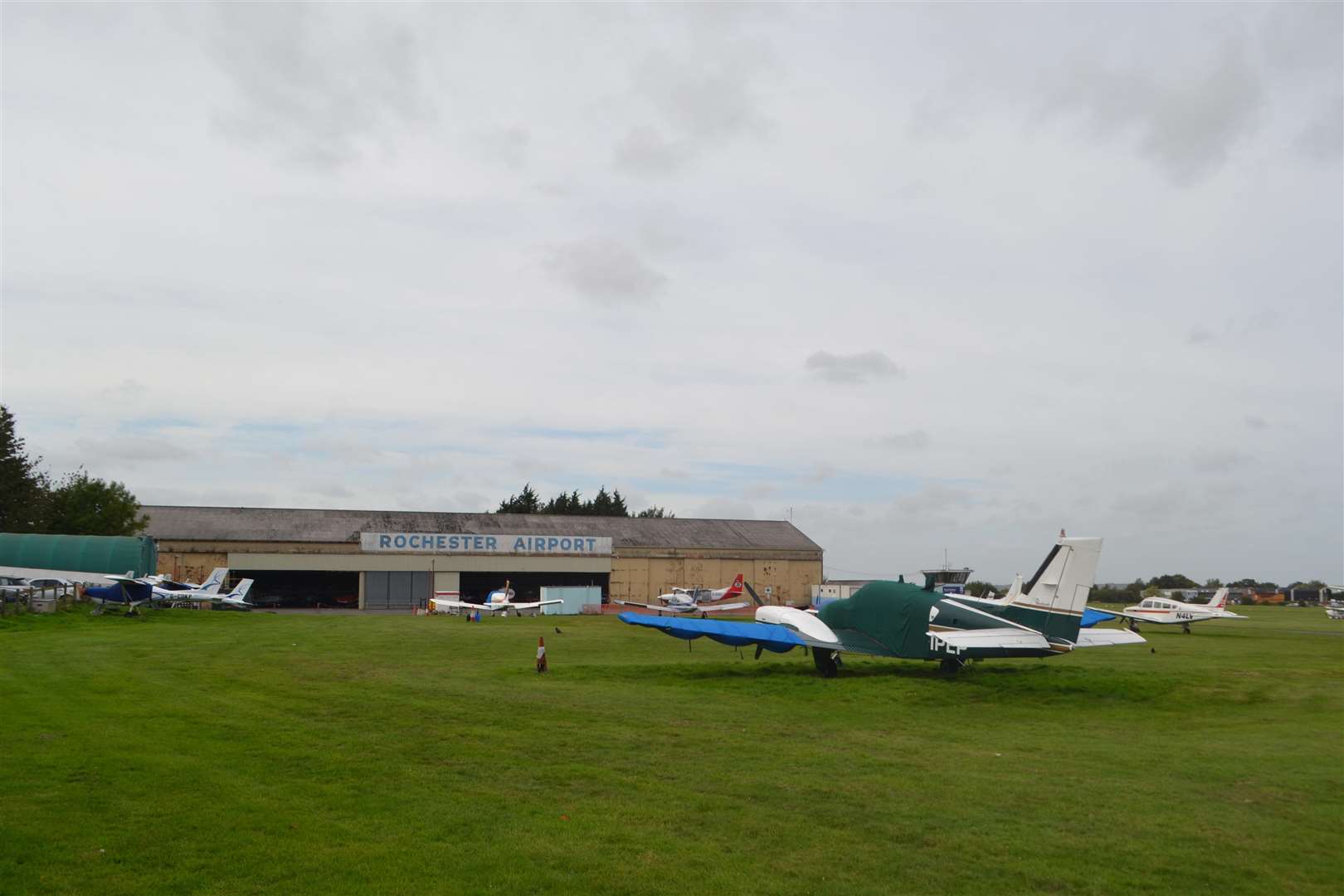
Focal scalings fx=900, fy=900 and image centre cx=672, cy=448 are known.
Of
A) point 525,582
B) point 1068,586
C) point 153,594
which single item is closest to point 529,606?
point 525,582

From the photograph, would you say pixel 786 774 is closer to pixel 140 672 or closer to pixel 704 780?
pixel 704 780

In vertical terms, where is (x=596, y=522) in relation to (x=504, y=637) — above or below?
above

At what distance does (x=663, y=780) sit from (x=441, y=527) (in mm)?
66996

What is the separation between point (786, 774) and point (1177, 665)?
18.3 metres

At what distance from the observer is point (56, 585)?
1654 inches

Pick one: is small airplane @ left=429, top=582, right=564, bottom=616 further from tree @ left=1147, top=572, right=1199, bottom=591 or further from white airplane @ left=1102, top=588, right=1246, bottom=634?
tree @ left=1147, top=572, right=1199, bottom=591

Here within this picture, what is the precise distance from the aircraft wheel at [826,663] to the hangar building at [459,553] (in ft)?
154

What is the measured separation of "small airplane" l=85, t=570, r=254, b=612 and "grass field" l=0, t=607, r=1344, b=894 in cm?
2485

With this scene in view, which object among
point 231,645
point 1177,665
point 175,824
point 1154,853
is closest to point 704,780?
point 1154,853

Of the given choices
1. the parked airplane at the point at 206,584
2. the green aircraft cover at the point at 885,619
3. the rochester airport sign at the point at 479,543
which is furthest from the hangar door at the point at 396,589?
the green aircraft cover at the point at 885,619

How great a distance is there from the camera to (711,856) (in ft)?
29.1

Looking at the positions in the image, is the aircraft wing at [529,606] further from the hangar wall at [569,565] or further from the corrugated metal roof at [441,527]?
the corrugated metal roof at [441,527]

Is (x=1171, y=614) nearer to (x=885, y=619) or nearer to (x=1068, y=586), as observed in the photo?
(x=1068, y=586)

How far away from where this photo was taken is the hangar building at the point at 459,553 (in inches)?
2547
